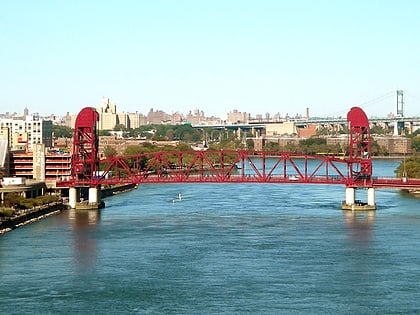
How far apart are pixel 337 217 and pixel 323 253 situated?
709 centimetres

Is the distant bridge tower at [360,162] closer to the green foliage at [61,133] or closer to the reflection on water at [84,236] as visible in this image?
the reflection on water at [84,236]

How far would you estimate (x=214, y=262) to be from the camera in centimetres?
1958

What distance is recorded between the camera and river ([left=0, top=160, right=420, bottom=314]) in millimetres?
15938

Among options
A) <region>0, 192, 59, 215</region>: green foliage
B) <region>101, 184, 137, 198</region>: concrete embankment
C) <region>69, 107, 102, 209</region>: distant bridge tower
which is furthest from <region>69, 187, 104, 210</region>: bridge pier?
<region>101, 184, 137, 198</region>: concrete embankment

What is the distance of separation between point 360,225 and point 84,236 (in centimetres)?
708

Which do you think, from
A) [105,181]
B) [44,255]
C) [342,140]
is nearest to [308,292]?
[44,255]

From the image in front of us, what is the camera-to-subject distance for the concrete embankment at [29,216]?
2472cm

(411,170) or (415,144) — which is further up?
(415,144)

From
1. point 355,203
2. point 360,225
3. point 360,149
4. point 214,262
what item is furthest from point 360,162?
point 214,262

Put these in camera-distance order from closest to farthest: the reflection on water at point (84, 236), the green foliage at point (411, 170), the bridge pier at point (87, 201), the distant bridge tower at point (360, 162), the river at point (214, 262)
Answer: the river at point (214, 262), the reflection on water at point (84, 236), the distant bridge tower at point (360, 162), the bridge pier at point (87, 201), the green foliage at point (411, 170)

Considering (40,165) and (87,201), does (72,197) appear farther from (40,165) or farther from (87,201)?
(40,165)

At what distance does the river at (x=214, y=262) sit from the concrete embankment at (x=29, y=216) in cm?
34

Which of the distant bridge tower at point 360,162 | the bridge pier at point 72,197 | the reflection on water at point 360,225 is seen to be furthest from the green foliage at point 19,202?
the distant bridge tower at point 360,162

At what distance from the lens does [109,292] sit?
55.1 feet
